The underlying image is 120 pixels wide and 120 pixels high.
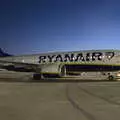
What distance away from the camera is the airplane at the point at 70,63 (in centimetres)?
4047

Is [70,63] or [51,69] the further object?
[70,63]

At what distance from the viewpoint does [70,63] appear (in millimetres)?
43312

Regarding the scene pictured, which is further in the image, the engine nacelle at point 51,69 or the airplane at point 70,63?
the airplane at point 70,63

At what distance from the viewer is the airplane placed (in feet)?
133

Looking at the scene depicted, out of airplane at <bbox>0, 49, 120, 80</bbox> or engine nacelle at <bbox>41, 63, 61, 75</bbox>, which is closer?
engine nacelle at <bbox>41, 63, 61, 75</bbox>

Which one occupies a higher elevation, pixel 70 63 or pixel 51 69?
pixel 70 63
